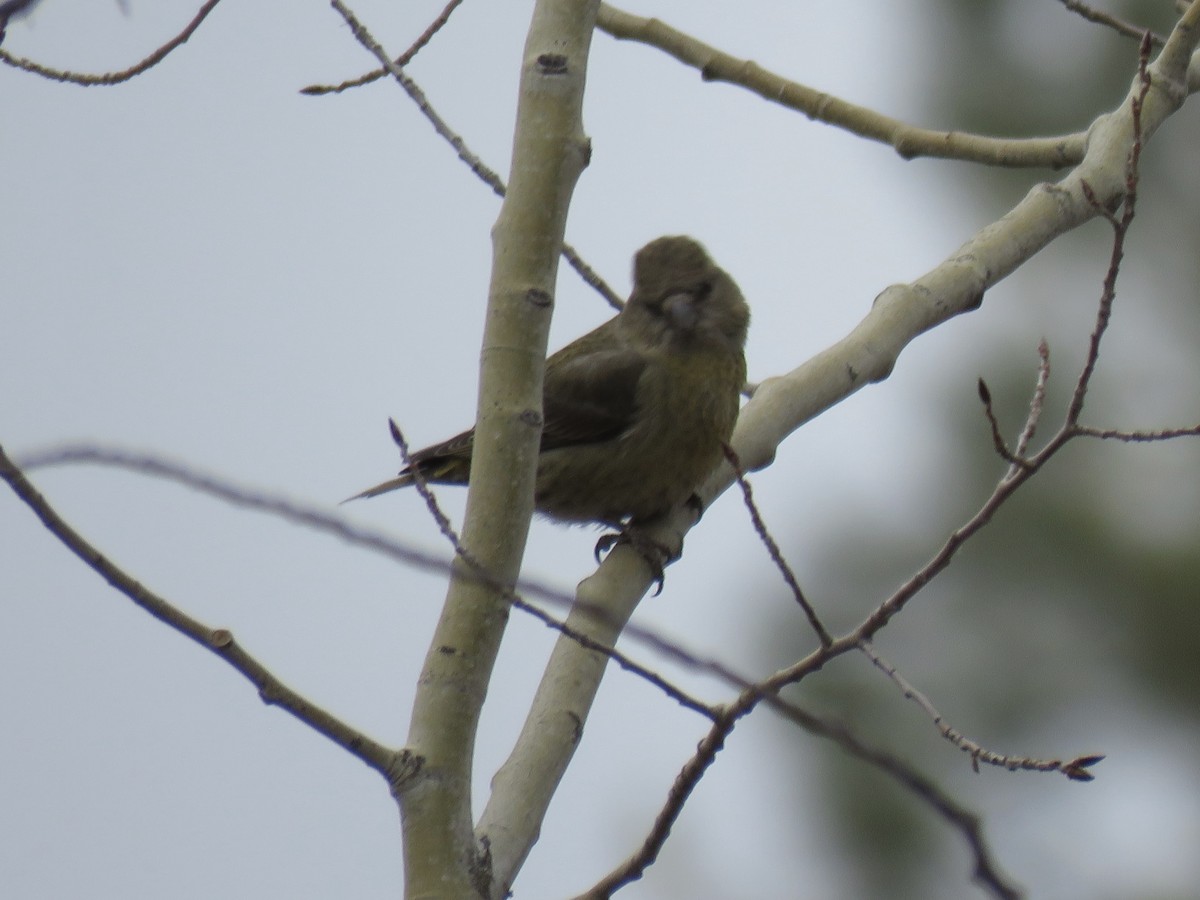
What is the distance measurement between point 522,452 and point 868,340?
139 cm

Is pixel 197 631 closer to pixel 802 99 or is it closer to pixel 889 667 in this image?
pixel 889 667

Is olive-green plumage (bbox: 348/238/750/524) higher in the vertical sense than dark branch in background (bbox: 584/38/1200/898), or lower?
higher

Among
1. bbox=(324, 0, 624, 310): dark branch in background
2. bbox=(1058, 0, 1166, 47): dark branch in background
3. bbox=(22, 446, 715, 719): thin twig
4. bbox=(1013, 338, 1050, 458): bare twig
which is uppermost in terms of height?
bbox=(1058, 0, 1166, 47): dark branch in background

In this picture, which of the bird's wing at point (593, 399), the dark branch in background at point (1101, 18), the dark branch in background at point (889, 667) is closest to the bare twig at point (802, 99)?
the dark branch in background at point (1101, 18)

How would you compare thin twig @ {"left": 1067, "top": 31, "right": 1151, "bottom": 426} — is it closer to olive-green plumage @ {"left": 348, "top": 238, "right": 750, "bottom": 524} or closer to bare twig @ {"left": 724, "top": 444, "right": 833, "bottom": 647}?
bare twig @ {"left": 724, "top": 444, "right": 833, "bottom": 647}

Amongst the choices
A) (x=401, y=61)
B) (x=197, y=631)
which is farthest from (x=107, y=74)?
(x=197, y=631)

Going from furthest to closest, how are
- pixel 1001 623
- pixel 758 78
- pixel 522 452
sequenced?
pixel 1001 623 → pixel 758 78 → pixel 522 452

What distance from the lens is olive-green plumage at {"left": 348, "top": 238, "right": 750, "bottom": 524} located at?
13.5 ft

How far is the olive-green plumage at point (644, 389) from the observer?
411 cm

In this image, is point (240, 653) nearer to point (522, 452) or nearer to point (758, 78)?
point (522, 452)

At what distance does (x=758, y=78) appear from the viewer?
368 centimetres

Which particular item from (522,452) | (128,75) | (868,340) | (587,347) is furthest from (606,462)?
(522,452)

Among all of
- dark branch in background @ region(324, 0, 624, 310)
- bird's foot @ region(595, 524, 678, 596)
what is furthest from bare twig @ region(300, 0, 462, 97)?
bird's foot @ region(595, 524, 678, 596)

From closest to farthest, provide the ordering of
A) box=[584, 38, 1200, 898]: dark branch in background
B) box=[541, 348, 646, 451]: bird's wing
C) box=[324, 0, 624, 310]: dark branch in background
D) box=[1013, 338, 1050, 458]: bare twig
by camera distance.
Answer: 1. box=[584, 38, 1200, 898]: dark branch in background
2. box=[1013, 338, 1050, 458]: bare twig
3. box=[324, 0, 624, 310]: dark branch in background
4. box=[541, 348, 646, 451]: bird's wing
